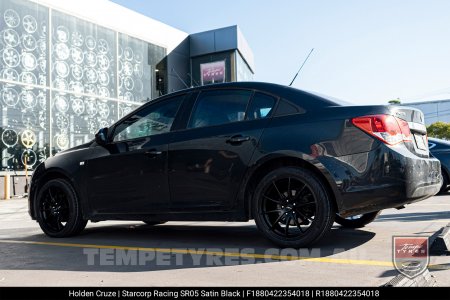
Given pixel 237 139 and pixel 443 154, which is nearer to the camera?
pixel 237 139

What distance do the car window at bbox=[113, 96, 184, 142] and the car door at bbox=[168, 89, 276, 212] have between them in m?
0.27

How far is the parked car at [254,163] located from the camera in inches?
145

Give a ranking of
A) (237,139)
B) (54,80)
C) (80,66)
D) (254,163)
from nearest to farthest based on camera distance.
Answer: (254,163)
(237,139)
(54,80)
(80,66)

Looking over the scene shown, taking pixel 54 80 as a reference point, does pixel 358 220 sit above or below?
below

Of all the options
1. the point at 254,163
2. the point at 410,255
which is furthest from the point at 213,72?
the point at 410,255

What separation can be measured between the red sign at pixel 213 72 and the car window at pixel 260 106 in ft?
78.9

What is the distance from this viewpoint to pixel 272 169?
13.2ft

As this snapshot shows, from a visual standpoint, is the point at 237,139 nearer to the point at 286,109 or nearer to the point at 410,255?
the point at 286,109

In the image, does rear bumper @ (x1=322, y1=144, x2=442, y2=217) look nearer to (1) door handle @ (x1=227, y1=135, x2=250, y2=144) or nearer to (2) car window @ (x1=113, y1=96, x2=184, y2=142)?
(1) door handle @ (x1=227, y1=135, x2=250, y2=144)

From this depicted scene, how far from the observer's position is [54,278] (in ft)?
10.5

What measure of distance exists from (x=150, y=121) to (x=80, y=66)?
17665mm

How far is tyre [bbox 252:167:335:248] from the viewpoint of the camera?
3.73 metres

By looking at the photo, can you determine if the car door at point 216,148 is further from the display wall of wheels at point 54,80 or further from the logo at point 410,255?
the display wall of wheels at point 54,80
